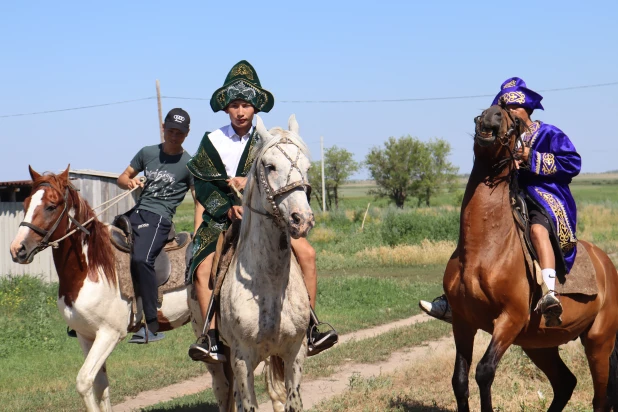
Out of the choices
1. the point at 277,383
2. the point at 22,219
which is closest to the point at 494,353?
the point at 277,383

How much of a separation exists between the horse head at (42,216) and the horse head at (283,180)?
2.80m

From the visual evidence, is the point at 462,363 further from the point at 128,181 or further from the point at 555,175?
the point at 128,181

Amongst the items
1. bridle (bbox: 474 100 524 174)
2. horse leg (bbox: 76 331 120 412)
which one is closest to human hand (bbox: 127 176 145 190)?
horse leg (bbox: 76 331 120 412)

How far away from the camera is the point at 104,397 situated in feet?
25.2

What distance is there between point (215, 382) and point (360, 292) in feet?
39.1

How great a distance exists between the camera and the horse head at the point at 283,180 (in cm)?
487

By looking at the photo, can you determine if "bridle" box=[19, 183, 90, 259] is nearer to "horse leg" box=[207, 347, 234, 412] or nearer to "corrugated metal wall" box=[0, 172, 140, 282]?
"horse leg" box=[207, 347, 234, 412]

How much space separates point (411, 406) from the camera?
8.05 m

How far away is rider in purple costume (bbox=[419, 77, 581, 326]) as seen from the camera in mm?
6805

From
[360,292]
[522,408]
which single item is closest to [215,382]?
[522,408]

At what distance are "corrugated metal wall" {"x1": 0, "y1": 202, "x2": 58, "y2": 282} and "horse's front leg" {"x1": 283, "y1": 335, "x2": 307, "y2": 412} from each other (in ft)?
45.3

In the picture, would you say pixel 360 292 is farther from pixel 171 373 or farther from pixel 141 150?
pixel 141 150

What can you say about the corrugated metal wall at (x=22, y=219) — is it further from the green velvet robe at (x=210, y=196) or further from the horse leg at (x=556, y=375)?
the horse leg at (x=556, y=375)

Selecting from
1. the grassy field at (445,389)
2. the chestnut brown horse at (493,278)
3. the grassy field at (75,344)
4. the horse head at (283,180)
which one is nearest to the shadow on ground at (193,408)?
the grassy field at (75,344)
